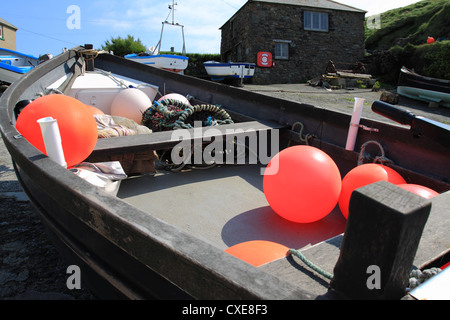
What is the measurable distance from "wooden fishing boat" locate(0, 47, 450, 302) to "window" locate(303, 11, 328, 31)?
75.3 ft

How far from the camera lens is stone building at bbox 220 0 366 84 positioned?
909 inches

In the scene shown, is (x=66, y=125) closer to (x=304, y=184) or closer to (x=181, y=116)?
(x=181, y=116)

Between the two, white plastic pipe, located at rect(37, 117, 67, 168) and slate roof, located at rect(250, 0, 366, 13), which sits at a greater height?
slate roof, located at rect(250, 0, 366, 13)

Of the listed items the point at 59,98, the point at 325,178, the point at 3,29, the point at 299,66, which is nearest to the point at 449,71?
the point at 299,66

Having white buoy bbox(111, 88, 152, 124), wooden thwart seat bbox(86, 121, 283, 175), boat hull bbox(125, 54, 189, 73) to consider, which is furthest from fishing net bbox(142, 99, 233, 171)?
boat hull bbox(125, 54, 189, 73)

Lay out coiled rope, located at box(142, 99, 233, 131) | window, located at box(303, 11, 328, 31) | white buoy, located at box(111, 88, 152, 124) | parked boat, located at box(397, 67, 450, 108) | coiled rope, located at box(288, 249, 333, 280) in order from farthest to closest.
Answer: window, located at box(303, 11, 328, 31) < parked boat, located at box(397, 67, 450, 108) < white buoy, located at box(111, 88, 152, 124) < coiled rope, located at box(142, 99, 233, 131) < coiled rope, located at box(288, 249, 333, 280)

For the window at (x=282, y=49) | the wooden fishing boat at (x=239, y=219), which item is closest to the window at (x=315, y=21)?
the window at (x=282, y=49)

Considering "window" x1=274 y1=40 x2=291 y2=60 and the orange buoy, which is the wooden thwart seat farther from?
"window" x1=274 y1=40 x2=291 y2=60

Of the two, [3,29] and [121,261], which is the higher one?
[3,29]

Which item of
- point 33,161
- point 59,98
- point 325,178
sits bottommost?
point 325,178

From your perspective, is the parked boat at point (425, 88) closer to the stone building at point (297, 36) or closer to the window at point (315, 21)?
the stone building at point (297, 36)

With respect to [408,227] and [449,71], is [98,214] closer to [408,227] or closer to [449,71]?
[408,227]

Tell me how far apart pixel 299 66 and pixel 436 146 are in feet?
78.0

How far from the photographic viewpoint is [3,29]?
32656 millimetres
